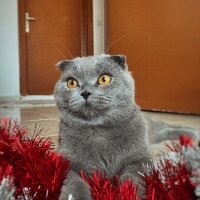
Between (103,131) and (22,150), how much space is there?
29cm

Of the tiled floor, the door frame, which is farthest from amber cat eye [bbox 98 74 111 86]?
the door frame

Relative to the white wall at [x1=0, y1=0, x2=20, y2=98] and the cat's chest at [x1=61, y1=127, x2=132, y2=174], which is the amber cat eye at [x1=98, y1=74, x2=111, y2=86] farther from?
the white wall at [x1=0, y1=0, x2=20, y2=98]

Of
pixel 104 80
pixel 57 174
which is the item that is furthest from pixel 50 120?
pixel 57 174

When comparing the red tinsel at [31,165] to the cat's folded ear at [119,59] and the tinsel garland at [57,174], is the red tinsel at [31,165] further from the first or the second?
the cat's folded ear at [119,59]

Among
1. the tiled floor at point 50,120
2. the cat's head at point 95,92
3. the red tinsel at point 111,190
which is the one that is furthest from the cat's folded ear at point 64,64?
the tiled floor at point 50,120

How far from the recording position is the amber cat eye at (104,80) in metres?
0.88

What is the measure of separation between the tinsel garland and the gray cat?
0.61ft

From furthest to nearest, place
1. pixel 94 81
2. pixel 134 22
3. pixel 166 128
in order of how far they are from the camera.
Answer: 1. pixel 134 22
2. pixel 166 128
3. pixel 94 81

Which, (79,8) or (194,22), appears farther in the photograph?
(79,8)

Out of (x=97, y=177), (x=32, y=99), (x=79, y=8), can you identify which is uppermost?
(x=79, y=8)

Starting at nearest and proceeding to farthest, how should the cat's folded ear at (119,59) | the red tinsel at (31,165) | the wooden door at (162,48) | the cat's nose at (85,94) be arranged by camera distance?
1. the red tinsel at (31,165)
2. the cat's nose at (85,94)
3. the cat's folded ear at (119,59)
4. the wooden door at (162,48)

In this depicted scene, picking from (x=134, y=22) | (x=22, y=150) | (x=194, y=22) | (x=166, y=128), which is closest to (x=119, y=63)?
(x=22, y=150)

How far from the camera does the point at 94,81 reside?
34.5 inches

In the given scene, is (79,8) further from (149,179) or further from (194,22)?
(149,179)
